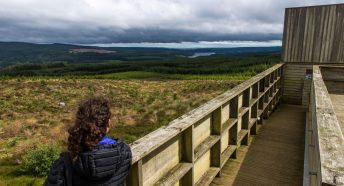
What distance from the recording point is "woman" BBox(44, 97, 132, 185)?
6.24ft

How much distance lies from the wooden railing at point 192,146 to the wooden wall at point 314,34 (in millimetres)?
6835

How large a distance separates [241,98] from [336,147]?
170 inches

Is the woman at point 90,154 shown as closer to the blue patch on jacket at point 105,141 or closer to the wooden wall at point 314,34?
the blue patch on jacket at point 105,141

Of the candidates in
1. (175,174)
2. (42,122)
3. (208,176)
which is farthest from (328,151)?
(42,122)

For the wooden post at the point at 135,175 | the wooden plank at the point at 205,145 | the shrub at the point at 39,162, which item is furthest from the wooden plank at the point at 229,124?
the shrub at the point at 39,162

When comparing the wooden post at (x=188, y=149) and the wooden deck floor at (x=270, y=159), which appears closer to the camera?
the wooden post at (x=188, y=149)

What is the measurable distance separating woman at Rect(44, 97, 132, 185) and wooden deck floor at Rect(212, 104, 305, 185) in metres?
3.04

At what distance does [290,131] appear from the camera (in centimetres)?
755

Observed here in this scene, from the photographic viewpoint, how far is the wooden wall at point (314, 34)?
1103cm

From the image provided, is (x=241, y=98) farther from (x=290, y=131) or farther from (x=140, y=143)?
(x=140, y=143)

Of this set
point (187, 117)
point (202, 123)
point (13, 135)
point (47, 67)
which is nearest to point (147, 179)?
point (187, 117)

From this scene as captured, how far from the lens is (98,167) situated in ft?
6.26

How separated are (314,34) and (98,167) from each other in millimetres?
11694

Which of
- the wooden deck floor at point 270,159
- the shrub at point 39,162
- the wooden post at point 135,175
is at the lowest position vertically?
the shrub at point 39,162
